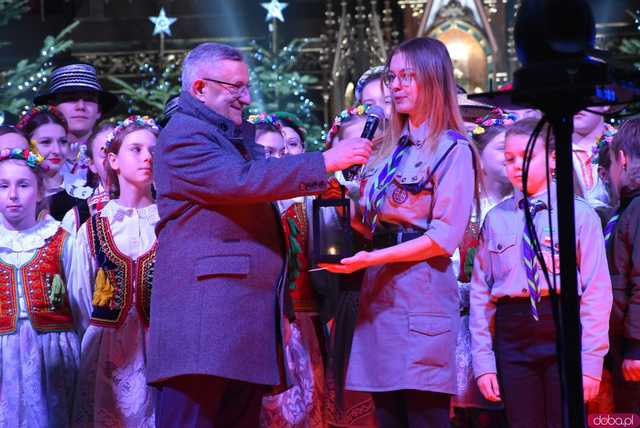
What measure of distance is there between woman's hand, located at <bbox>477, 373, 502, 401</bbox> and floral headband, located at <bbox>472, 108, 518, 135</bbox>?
5.14ft

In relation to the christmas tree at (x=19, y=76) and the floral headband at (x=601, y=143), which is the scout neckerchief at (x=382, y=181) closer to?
the floral headband at (x=601, y=143)

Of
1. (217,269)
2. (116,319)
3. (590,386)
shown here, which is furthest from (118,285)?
(590,386)

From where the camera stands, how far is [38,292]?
Result: 15.4 ft

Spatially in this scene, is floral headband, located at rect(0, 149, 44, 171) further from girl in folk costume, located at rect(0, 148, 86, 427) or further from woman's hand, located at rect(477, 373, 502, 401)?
woman's hand, located at rect(477, 373, 502, 401)

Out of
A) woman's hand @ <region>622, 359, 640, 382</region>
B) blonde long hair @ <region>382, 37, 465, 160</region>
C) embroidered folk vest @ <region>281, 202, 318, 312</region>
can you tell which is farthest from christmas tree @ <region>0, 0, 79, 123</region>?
woman's hand @ <region>622, 359, 640, 382</region>

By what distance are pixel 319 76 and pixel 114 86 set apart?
7.51 feet

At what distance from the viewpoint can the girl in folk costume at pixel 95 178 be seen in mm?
5117

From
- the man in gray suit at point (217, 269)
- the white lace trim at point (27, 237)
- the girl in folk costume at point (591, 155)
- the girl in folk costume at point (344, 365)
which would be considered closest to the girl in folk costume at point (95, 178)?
the white lace trim at point (27, 237)

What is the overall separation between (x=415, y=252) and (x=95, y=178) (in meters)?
2.95

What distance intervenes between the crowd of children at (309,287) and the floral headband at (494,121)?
10 millimetres

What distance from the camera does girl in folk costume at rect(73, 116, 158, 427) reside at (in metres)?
4.61

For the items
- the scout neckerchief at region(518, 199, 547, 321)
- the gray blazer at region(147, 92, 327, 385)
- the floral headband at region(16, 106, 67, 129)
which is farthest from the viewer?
the floral headband at region(16, 106, 67, 129)

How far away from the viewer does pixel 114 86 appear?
1111 centimetres

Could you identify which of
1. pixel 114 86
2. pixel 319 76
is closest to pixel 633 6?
pixel 319 76
